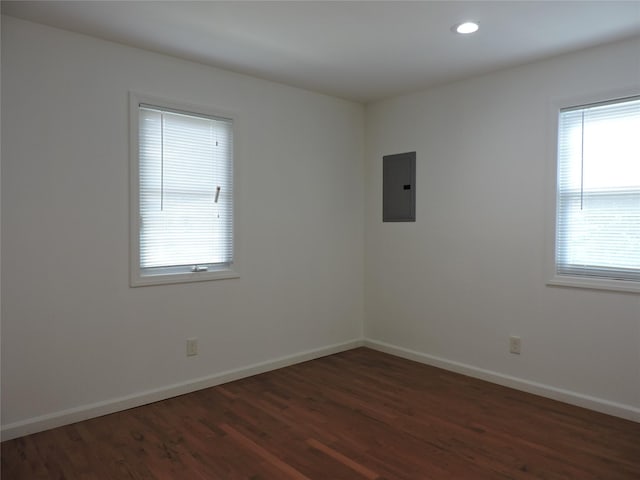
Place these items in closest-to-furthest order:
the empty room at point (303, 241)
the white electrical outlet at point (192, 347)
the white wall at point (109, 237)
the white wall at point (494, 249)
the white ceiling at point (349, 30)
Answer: the white ceiling at point (349, 30) → the empty room at point (303, 241) → the white wall at point (109, 237) → the white wall at point (494, 249) → the white electrical outlet at point (192, 347)

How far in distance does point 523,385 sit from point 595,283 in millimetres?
974

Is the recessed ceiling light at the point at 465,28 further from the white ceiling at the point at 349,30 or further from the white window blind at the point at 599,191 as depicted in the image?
the white window blind at the point at 599,191

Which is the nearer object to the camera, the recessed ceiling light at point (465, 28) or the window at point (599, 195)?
the recessed ceiling light at point (465, 28)

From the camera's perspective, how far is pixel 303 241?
4.38 meters

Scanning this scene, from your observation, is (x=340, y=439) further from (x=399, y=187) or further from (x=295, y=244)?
(x=399, y=187)

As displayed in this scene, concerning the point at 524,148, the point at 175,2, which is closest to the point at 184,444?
the point at 175,2

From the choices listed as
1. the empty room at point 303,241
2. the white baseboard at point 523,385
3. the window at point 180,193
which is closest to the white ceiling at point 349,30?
the empty room at point 303,241

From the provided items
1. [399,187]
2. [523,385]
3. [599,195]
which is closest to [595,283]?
[599,195]

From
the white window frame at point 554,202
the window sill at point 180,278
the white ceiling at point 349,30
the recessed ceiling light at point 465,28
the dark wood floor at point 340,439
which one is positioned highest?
the white ceiling at point 349,30

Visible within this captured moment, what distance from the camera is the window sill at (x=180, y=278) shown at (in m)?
3.32

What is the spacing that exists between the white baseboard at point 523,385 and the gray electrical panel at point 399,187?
1.29m

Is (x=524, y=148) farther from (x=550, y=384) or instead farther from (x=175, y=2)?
(x=175, y=2)

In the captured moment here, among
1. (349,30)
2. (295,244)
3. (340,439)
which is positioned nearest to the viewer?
(340,439)

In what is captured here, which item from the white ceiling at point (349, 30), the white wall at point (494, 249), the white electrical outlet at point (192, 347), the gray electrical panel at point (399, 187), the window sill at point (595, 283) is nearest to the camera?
the white ceiling at point (349, 30)
